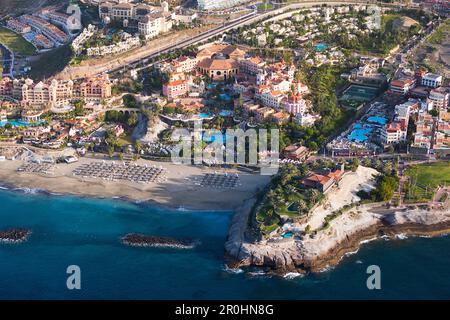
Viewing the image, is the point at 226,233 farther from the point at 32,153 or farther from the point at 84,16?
the point at 84,16

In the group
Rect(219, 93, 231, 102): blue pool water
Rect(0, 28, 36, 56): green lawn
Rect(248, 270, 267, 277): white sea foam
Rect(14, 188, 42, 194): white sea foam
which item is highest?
Rect(0, 28, 36, 56): green lawn

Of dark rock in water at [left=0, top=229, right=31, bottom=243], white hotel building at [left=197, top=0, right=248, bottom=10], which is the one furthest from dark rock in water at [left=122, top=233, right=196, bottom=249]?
white hotel building at [left=197, top=0, right=248, bottom=10]

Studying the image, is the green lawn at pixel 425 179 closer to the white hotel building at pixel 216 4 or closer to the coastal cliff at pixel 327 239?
the coastal cliff at pixel 327 239

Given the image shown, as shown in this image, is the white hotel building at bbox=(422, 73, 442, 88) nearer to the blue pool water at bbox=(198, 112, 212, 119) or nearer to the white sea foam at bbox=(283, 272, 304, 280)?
the blue pool water at bbox=(198, 112, 212, 119)

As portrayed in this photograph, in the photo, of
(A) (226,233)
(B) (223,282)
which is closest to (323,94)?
(A) (226,233)

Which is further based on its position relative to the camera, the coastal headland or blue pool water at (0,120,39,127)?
blue pool water at (0,120,39,127)

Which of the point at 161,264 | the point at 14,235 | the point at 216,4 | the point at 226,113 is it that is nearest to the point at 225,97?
the point at 226,113

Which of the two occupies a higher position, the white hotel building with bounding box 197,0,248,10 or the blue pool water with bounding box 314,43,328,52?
the white hotel building with bounding box 197,0,248,10

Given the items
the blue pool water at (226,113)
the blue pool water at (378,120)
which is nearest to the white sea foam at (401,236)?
the blue pool water at (378,120)

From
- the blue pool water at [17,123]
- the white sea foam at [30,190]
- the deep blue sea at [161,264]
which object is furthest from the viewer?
the blue pool water at [17,123]
